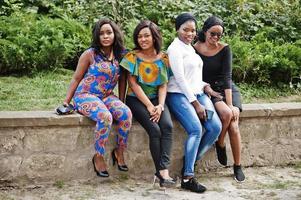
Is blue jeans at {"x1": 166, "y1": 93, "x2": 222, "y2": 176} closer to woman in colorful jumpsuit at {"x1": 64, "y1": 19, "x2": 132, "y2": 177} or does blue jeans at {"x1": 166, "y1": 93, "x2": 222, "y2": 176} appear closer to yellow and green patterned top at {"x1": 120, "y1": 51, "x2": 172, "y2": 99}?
yellow and green patterned top at {"x1": 120, "y1": 51, "x2": 172, "y2": 99}

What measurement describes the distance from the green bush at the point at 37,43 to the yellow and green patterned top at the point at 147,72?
1.89 meters

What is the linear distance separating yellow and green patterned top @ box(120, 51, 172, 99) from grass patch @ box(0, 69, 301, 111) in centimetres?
105

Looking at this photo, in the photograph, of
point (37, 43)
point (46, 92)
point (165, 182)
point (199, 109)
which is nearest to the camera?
point (165, 182)

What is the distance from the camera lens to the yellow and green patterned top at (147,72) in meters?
4.81

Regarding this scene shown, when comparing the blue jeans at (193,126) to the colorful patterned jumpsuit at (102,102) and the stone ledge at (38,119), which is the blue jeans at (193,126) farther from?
the stone ledge at (38,119)

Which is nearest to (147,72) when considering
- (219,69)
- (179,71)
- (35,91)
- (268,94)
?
(179,71)

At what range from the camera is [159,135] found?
468 cm

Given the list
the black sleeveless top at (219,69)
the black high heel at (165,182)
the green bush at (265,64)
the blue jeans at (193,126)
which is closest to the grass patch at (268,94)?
the green bush at (265,64)

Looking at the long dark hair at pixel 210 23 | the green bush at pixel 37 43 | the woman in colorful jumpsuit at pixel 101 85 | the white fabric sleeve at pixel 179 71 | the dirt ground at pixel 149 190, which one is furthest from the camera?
the green bush at pixel 37 43

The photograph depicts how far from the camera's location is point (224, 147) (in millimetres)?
5215

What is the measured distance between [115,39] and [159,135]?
3.14ft

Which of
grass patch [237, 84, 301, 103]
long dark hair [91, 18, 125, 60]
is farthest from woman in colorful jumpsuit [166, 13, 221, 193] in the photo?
grass patch [237, 84, 301, 103]

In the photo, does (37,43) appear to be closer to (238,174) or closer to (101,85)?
(101,85)

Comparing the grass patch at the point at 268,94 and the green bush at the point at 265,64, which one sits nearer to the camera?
the grass patch at the point at 268,94
